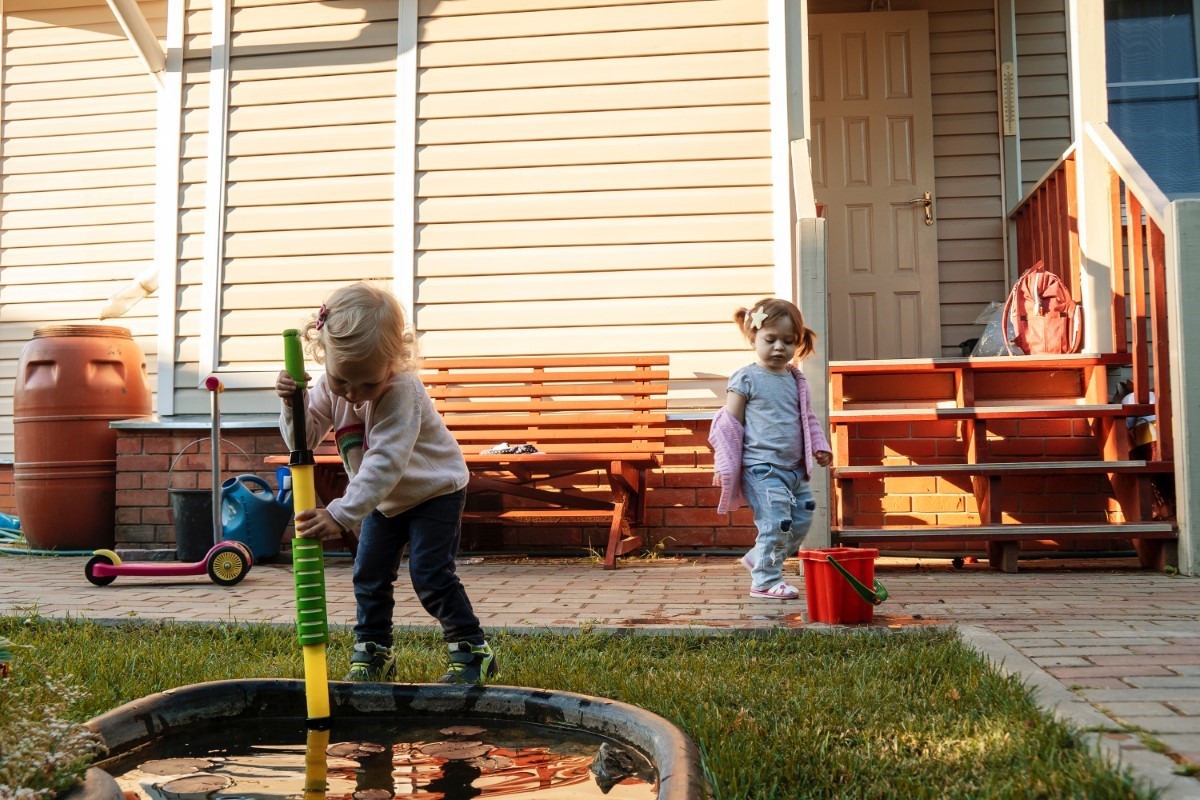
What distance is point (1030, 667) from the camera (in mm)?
2643

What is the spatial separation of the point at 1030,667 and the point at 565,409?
12.2ft

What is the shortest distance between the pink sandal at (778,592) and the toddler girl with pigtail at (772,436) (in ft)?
0.44

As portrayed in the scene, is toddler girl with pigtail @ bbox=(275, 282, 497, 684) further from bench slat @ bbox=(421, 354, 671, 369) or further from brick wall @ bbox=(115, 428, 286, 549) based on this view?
brick wall @ bbox=(115, 428, 286, 549)

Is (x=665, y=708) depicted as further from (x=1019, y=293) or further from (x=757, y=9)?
(x=757, y=9)

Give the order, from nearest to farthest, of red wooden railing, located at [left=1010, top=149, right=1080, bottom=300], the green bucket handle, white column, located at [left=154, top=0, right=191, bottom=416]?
the green bucket handle
red wooden railing, located at [left=1010, top=149, right=1080, bottom=300]
white column, located at [left=154, top=0, right=191, bottom=416]

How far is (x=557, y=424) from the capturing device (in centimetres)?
602

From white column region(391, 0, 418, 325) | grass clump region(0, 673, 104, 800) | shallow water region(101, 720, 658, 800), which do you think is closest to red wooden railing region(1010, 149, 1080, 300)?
white column region(391, 0, 418, 325)

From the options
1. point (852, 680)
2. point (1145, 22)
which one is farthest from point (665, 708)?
point (1145, 22)

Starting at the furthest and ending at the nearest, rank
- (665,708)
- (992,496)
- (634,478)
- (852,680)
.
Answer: (634,478) < (992,496) < (852,680) < (665,708)

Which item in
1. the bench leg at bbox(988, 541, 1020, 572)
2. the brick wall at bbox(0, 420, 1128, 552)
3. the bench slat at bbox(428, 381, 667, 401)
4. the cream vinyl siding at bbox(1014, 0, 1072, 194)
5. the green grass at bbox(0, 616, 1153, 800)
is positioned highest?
the cream vinyl siding at bbox(1014, 0, 1072, 194)

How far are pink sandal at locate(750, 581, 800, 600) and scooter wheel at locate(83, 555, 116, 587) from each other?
2.84m

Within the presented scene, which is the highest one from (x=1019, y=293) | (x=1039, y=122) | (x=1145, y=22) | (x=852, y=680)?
(x=1145, y=22)

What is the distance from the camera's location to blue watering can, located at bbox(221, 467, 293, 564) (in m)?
5.93

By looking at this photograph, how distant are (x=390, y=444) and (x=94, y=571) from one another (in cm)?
281
